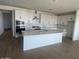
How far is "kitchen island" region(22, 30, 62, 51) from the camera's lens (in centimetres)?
345

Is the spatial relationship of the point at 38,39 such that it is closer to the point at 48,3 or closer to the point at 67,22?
the point at 48,3

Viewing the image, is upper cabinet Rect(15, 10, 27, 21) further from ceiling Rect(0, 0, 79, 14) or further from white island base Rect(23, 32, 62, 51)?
white island base Rect(23, 32, 62, 51)

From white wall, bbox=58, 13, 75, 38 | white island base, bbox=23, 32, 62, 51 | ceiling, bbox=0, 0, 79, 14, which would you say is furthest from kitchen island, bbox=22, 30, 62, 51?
white wall, bbox=58, 13, 75, 38

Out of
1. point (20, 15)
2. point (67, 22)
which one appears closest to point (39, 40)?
point (20, 15)

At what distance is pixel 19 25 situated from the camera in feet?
18.5

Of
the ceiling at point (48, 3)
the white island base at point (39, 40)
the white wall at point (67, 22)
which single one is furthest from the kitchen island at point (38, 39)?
the white wall at point (67, 22)

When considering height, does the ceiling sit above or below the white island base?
above

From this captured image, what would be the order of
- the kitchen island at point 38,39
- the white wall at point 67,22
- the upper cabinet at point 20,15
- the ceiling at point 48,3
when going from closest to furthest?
1. the kitchen island at point 38,39
2. the ceiling at point 48,3
3. the upper cabinet at point 20,15
4. the white wall at point 67,22

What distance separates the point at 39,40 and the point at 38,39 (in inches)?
3.7

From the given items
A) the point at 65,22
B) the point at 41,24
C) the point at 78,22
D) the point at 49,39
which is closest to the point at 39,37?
the point at 49,39

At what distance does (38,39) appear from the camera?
3.78 metres

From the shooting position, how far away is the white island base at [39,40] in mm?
3457

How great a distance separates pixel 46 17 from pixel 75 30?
2963mm

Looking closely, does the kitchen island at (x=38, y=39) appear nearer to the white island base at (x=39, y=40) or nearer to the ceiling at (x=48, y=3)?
the white island base at (x=39, y=40)
